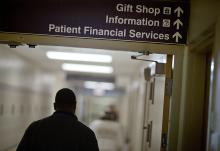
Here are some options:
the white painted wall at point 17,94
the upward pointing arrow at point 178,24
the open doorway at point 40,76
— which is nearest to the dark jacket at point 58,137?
the upward pointing arrow at point 178,24

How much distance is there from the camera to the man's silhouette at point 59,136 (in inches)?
125

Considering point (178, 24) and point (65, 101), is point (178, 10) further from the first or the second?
point (65, 101)

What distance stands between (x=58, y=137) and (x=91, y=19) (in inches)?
60.4

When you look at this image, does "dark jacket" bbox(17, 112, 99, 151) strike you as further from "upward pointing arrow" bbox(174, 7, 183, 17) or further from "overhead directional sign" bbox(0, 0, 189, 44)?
"upward pointing arrow" bbox(174, 7, 183, 17)

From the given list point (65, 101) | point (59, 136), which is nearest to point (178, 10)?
point (65, 101)

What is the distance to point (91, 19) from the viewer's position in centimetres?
423

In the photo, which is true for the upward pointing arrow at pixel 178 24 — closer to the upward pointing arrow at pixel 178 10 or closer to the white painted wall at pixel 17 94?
the upward pointing arrow at pixel 178 10

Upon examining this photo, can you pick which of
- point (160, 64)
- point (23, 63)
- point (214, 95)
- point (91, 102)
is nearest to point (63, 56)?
point (23, 63)

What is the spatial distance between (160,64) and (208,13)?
797 millimetres

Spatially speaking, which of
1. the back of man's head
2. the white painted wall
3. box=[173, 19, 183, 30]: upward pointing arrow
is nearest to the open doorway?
the white painted wall

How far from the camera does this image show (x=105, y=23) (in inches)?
166

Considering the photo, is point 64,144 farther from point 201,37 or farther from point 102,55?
point 102,55

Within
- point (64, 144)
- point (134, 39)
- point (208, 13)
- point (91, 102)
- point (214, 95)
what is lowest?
point (91, 102)

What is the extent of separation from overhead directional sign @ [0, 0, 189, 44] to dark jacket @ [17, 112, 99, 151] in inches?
51.2
